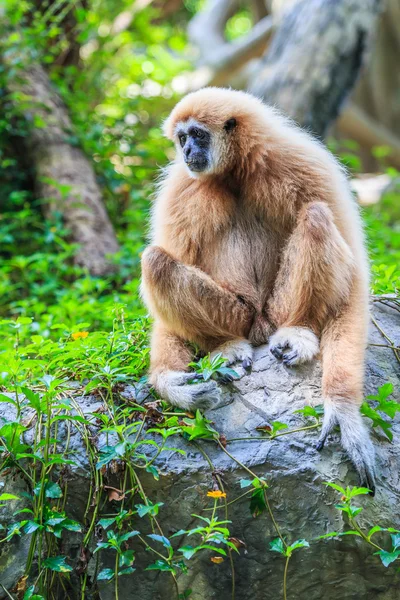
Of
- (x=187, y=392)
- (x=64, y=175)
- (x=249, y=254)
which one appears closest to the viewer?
(x=187, y=392)

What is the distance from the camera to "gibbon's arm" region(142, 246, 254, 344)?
14.8 feet

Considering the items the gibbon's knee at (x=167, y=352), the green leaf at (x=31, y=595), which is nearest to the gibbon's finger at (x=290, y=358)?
the gibbon's knee at (x=167, y=352)

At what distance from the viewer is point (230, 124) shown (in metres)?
4.96

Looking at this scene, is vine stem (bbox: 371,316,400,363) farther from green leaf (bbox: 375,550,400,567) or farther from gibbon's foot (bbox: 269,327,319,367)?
green leaf (bbox: 375,550,400,567)

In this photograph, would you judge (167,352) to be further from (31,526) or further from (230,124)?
(230,124)

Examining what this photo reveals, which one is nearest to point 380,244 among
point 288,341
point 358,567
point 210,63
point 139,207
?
point 139,207

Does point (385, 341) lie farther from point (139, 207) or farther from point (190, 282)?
point (139, 207)

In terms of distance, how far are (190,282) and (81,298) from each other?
2677mm

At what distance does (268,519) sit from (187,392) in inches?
33.1

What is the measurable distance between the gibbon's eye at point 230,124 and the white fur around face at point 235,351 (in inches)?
60.3

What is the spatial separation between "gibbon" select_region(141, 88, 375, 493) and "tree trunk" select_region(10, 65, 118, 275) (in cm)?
292

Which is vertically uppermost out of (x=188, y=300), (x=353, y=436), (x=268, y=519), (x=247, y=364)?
(x=188, y=300)

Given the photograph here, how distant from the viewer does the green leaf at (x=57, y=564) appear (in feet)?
11.3

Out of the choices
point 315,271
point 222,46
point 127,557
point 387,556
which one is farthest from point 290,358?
point 222,46
